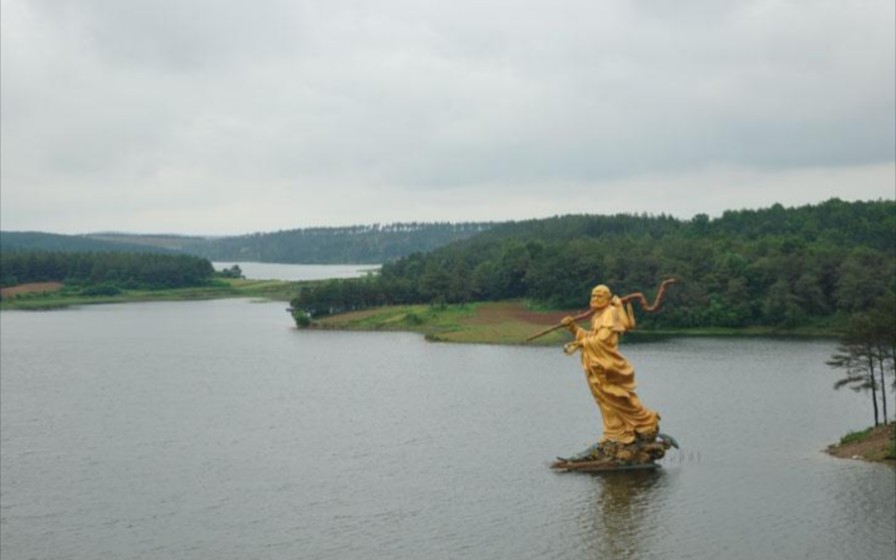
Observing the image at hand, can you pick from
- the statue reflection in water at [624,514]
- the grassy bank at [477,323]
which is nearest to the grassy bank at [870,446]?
the statue reflection in water at [624,514]

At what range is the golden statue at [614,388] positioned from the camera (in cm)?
4088

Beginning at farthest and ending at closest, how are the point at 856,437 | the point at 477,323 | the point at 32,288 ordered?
the point at 32,288, the point at 477,323, the point at 856,437

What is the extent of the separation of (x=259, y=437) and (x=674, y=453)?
18.4 m

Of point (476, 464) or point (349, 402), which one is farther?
point (349, 402)

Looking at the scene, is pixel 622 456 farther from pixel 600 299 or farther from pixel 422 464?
pixel 422 464

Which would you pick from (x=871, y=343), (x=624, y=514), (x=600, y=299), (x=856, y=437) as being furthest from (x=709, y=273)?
(x=624, y=514)

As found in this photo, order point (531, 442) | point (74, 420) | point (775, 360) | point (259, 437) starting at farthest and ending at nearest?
point (775, 360)
point (74, 420)
point (259, 437)
point (531, 442)

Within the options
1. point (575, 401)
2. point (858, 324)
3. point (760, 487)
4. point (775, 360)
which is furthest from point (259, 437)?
point (775, 360)

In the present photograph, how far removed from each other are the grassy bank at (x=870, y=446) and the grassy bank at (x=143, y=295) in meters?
122

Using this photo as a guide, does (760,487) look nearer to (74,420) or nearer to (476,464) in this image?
(476,464)

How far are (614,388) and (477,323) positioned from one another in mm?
62494

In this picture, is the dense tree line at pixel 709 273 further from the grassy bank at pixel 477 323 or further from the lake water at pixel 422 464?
the lake water at pixel 422 464

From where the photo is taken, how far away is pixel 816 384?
61219 mm

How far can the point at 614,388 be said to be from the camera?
135 feet
